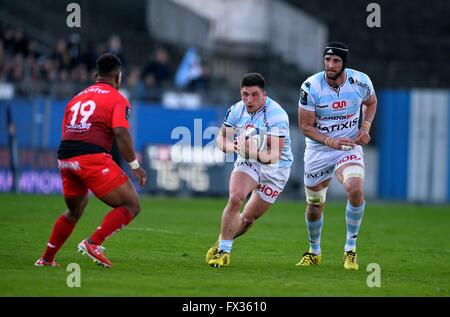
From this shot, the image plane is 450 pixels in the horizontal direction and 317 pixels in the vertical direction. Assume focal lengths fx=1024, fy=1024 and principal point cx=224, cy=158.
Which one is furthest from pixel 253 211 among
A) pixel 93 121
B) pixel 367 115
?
pixel 93 121

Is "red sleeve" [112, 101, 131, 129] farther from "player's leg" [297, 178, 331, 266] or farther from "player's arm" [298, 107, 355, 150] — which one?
"player's leg" [297, 178, 331, 266]

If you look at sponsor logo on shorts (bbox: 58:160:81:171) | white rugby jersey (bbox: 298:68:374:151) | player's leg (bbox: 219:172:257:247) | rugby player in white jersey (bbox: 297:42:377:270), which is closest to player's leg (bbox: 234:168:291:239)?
player's leg (bbox: 219:172:257:247)

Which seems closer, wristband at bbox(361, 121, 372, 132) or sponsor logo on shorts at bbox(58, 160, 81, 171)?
sponsor logo on shorts at bbox(58, 160, 81, 171)

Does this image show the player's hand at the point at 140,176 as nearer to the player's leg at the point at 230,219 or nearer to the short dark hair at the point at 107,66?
the short dark hair at the point at 107,66

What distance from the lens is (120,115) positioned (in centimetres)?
1150

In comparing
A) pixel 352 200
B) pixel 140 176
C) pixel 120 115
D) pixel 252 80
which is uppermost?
pixel 252 80

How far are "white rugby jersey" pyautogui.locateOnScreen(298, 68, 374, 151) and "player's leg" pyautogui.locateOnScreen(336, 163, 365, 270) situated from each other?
0.53 metres

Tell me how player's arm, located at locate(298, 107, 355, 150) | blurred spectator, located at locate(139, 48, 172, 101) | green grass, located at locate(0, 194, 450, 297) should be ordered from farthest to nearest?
blurred spectator, located at locate(139, 48, 172, 101) < player's arm, located at locate(298, 107, 355, 150) < green grass, located at locate(0, 194, 450, 297)

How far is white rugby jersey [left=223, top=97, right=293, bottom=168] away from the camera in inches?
516

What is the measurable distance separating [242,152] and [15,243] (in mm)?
3629

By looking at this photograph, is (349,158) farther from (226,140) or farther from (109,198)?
(109,198)

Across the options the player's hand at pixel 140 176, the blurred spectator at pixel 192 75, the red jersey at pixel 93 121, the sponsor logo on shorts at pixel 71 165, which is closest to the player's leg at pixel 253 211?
the player's hand at pixel 140 176

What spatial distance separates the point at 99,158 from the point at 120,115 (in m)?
0.54

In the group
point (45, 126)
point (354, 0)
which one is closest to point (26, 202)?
point (45, 126)
